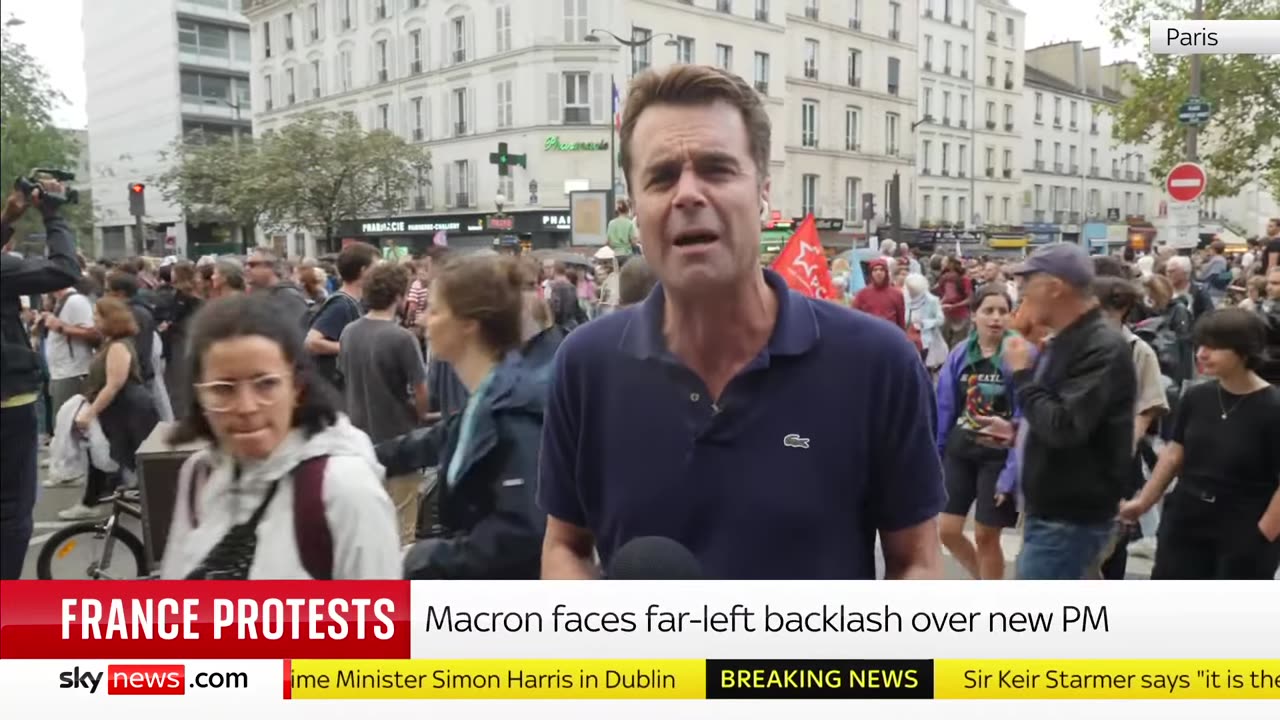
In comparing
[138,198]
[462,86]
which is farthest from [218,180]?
[462,86]

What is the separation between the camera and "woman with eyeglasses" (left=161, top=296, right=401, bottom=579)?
4.98 ft

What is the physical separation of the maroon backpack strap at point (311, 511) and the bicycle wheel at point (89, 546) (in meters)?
0.74

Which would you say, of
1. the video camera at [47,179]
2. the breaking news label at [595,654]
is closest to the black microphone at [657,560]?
the breaking news label at [595,654]

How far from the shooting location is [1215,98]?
6.40 ft

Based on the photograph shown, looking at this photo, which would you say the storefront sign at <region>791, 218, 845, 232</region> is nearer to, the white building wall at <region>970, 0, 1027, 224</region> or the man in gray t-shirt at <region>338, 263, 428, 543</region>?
the white building wall at <region>970, 0, 1027, 224</region>

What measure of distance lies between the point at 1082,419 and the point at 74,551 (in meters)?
2.88

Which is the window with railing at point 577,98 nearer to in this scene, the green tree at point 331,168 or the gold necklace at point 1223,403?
the green tree at point 331,168

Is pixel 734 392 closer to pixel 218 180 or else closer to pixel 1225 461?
pixel 218 180

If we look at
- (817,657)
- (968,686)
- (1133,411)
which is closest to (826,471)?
(817,657)

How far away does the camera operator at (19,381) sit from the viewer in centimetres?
235

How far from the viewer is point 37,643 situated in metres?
1.70

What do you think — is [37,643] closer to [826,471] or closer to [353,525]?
[353,525]

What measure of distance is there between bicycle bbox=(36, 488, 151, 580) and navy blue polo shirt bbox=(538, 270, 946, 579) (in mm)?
1737

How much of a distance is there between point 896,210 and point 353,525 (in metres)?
1.77
